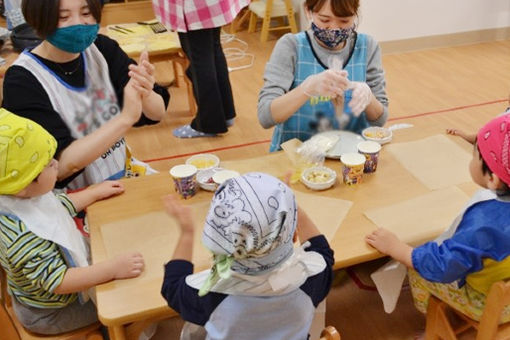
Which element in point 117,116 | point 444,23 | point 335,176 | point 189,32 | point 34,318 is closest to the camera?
point 34,318

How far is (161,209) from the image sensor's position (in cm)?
140

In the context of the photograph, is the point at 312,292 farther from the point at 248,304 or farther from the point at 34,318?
the point at 34,318

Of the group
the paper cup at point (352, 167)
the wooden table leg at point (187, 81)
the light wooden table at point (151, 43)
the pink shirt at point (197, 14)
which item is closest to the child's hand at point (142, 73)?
the paper cup at point (352, 167)

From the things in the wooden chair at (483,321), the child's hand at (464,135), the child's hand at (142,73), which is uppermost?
the child's hand at (142,73)

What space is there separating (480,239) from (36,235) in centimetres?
108

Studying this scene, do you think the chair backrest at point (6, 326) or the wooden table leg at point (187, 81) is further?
the wooden table leg at point (187, 81)

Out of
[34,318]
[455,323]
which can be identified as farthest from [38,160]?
[455,323]

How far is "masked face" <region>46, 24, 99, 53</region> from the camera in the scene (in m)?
1.50

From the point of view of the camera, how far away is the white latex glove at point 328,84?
1531mm

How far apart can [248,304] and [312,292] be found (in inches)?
6.3

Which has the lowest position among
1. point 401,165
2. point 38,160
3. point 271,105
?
point 401,165

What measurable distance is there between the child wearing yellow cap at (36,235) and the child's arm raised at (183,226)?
0.14 m

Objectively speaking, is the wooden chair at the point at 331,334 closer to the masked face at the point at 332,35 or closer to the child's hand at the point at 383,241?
the child's hand at the point at 383,241

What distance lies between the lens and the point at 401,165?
1562mm
